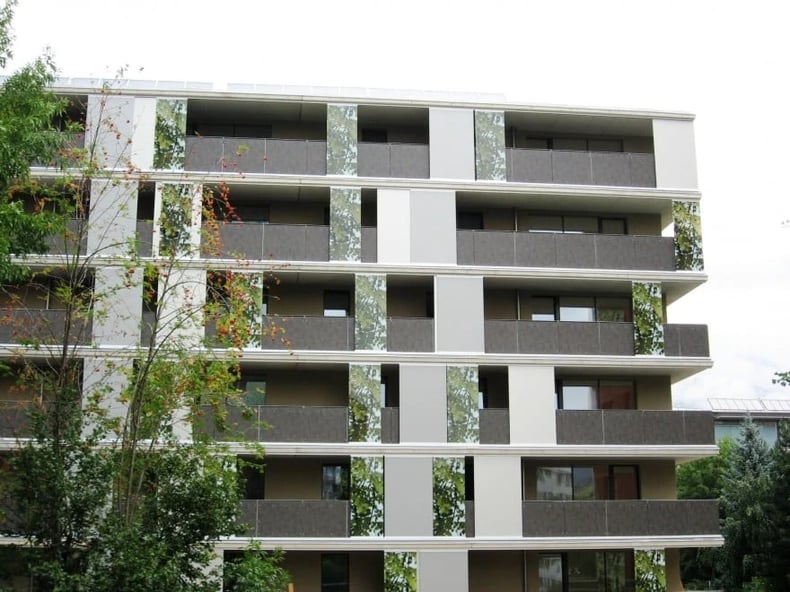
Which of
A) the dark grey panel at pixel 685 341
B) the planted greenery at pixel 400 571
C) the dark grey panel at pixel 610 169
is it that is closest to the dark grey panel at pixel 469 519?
the planted greenery at pixel 400 571

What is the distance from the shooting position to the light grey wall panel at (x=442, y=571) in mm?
30500

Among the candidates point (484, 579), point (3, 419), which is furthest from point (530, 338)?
point (3, 419)

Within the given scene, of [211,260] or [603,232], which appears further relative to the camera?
[603,232]

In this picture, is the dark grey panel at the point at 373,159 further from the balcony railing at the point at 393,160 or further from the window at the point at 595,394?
the window at the point at 595,394

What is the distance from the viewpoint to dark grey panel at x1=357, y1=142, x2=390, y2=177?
33.3 m

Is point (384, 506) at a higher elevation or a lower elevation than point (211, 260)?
lower

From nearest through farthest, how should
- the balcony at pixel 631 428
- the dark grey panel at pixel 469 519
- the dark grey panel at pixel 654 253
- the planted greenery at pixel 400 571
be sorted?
1. the planted greenery at pixel 400 571
2. the dark grey panel at pixel 469 519
3. the balcony at pixel 631 428
4. the dark grey panel at pixel 654 253

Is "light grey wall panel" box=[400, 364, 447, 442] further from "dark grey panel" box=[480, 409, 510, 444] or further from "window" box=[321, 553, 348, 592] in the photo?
"window" box=[321, 553, 348, 592]

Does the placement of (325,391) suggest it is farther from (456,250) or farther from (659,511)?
(659,511)

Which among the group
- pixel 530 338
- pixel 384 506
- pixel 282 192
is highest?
pixel 282 192

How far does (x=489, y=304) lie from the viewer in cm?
3419

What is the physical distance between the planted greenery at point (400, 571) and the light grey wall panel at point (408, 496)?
0.57 m

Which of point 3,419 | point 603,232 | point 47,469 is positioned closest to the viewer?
point 47,469

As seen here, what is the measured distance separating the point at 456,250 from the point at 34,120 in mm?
13536
